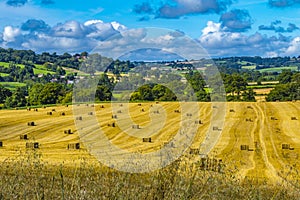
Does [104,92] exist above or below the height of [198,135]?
above

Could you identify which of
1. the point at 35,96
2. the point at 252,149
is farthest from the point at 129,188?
the point at 35,96

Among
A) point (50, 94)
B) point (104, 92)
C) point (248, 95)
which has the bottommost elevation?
point (248, 95)

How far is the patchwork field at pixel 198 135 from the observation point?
47.1 feet

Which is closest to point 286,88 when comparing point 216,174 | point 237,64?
point 237,64

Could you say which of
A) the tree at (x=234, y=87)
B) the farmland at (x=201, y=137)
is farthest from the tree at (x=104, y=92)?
the tree at (x=234, y=87)

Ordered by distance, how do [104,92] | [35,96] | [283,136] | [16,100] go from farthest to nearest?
1. [16,100]
2. [35,96]
3. [104,92]
4. [283,136]

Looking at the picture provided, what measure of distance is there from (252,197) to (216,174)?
808 millimetres

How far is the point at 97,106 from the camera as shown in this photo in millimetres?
35250

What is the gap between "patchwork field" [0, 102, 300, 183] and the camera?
47.1 feet

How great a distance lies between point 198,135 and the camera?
47.0 ft

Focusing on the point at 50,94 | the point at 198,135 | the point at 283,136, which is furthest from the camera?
the point at 50,94

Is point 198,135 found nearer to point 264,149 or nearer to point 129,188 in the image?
point 264,149

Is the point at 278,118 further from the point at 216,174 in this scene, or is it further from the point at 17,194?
the point at 17,194

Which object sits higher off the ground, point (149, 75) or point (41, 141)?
point (149, 75)
